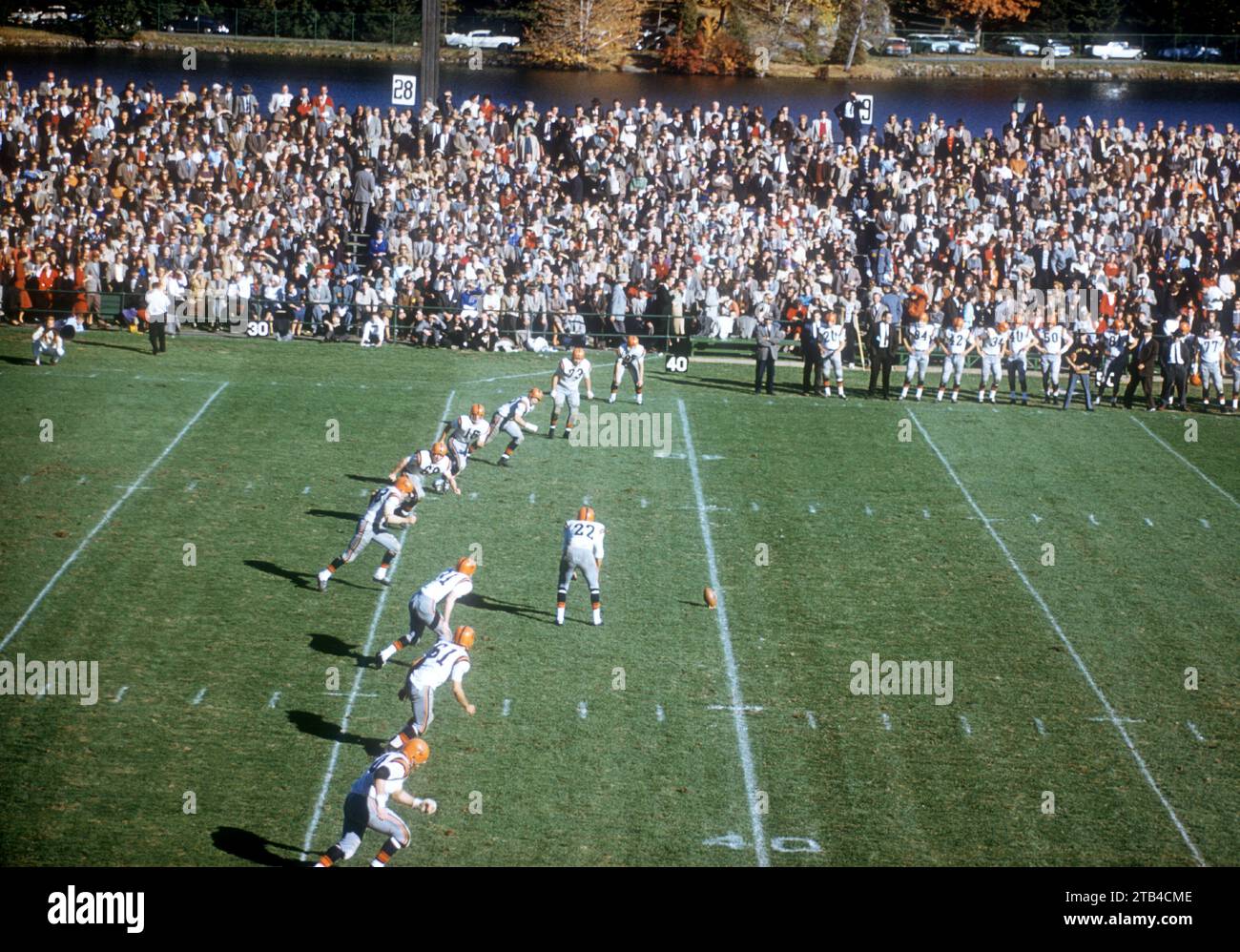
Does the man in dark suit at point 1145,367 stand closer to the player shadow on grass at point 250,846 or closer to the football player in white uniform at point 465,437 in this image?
the football player in white uniform at point 465,437

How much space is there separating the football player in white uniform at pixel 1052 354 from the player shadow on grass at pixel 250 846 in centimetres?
2096

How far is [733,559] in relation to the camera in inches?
842

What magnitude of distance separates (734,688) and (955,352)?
1437cm

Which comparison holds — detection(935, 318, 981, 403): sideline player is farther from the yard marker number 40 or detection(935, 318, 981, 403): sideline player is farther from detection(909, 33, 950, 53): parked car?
detection(909, 33, 950, 53): parked car

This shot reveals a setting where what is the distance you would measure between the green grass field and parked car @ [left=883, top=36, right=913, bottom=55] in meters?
19.4

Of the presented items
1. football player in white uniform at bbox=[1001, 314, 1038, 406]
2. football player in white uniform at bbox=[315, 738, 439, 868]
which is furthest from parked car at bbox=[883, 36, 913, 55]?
football player in white uniform at bbox=[315, 738, 439, 868]

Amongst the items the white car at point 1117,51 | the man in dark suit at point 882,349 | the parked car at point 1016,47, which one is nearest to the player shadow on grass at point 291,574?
the man in dark suit at point 882,349

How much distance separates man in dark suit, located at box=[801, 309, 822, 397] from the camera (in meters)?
29.6

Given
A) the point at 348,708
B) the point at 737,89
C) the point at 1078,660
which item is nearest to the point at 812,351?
the point at 1078,660

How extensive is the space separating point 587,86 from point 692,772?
100 ft

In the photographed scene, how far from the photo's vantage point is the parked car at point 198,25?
1670 inches

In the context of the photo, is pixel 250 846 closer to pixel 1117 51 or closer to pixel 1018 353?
pixel 1018 353

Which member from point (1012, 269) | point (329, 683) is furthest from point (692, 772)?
point (1012, 269)

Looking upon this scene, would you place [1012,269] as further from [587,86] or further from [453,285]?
[587,86]
